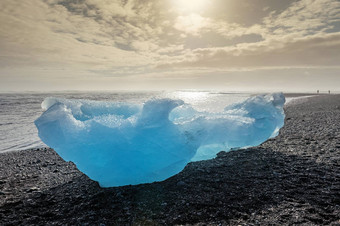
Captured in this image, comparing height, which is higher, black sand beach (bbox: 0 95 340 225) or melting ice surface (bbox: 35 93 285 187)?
melting ice surface (bbox: 35 93 285 187)

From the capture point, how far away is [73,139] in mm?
4383

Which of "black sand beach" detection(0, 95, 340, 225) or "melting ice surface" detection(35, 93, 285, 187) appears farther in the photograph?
"melting ice surface" detection(35, 93, 285, 187)

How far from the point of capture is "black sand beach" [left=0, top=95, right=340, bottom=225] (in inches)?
137

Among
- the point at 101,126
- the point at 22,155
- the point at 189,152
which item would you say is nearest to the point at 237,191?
the point at 189,152

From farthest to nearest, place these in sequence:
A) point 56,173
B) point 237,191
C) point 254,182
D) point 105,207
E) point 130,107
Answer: point 130,107 → point 56,173 → point 254,182 → point 237,191 → point 105,207

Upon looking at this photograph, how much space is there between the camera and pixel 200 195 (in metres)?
4.20

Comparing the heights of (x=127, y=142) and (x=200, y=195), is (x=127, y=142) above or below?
above

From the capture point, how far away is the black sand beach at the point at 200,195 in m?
3.47

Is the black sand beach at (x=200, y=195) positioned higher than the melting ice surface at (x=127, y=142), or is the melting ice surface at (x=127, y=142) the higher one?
the melting ice surface at (x=127, y=142)

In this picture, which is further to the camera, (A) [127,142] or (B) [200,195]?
(A) [127,142]

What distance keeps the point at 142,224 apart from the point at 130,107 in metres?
3.94

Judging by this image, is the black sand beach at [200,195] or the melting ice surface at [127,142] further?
the melting ice surface at [127,142]

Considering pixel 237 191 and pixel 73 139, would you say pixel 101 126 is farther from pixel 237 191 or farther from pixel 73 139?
pixel 237 191

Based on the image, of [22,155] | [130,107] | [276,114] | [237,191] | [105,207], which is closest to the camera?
[105,207]
